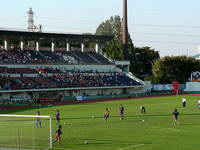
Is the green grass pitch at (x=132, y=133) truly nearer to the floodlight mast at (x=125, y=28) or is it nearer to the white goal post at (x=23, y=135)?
the white goal post at (x=23, y=135)

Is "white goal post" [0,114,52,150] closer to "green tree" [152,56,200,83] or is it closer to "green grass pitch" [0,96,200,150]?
"green grass pitch" [0,96,200,150]

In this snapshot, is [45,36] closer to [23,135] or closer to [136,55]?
[136,55]

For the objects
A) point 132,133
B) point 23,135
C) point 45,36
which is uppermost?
point 45,36

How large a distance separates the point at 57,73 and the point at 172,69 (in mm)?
37914

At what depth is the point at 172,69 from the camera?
377 ft

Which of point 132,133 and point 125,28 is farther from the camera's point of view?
point 125,28

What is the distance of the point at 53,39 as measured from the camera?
98750 millimetres

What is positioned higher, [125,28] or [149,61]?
[125,28]

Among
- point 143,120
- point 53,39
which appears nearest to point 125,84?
point 53,39

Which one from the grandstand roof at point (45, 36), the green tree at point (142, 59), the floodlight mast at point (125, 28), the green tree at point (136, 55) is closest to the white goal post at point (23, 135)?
the grandstand roof at point (45, 36)

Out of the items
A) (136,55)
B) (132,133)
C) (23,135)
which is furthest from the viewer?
(136,55)

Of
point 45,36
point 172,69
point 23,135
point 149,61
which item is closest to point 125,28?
point 172,69

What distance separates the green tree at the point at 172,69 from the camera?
114438 mm

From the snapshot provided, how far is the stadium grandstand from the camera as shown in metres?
79.6
